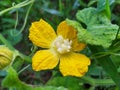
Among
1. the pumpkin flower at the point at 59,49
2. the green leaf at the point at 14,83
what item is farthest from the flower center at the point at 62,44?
the green leaf at the point at 14,83

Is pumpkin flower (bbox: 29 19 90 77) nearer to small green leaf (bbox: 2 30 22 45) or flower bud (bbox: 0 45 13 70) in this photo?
flower bud (bbox: 0 45 13 70)

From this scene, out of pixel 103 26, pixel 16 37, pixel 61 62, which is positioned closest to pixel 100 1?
pixel 103 26

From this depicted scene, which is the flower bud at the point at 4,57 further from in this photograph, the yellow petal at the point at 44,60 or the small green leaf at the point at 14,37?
the small green leaf at the point at 14,37

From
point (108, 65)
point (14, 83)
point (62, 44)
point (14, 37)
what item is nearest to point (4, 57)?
point (14, 83)

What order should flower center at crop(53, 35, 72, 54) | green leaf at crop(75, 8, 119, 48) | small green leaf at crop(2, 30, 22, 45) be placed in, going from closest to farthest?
green leaf at crop(75, 8, 119, 48)
flower center at crop(53, 35, 72, 54)
small green leaf at crop(2, 30, 22, 45)

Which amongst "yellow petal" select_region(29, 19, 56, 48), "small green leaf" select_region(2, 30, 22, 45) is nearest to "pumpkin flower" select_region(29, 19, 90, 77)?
"yellow petal" select_region(29, 19, 56, 48)

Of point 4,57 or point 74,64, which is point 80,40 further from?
point 4,57

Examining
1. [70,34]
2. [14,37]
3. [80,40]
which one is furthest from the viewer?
[14,37]
